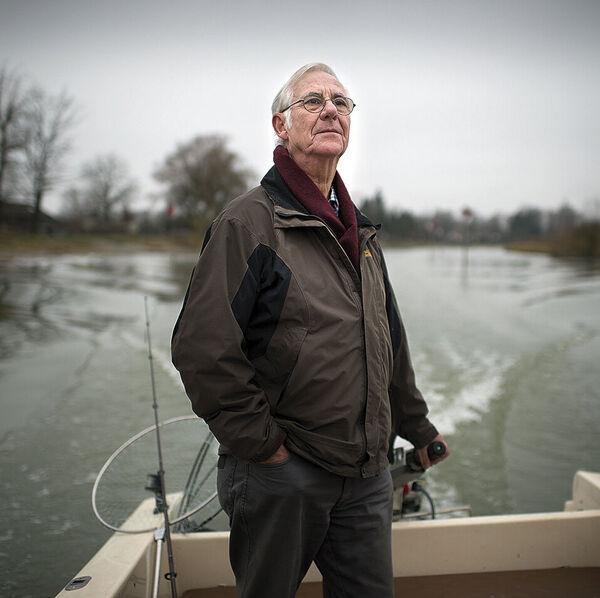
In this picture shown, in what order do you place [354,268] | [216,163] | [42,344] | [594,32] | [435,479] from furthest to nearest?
[216,163], [594,32], [42,344], [435,479], [354,268]

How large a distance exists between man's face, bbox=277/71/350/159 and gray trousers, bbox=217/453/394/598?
917mm

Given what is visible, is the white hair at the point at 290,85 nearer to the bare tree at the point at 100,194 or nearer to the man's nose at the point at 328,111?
the man's nose at the point at 328,111

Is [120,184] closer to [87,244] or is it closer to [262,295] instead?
[87,244]

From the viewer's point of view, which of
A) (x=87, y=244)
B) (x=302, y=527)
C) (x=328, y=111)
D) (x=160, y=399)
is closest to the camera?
(x=302, y=527)

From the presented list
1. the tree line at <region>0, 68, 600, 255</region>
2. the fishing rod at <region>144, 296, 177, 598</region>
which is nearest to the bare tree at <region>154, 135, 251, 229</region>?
the tree line at <region>0, 68, 600, 255</region>

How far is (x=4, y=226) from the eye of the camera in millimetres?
33812

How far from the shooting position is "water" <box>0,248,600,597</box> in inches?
170

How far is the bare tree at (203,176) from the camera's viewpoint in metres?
49.1

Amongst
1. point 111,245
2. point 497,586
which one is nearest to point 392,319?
point 497,586

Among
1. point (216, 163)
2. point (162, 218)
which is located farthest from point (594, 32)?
point (162, 218)

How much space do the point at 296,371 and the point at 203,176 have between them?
163ft

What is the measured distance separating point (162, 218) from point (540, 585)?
50986 millimetres

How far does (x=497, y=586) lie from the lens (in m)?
2.50

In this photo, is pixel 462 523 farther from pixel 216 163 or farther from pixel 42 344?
pixel 216 163
